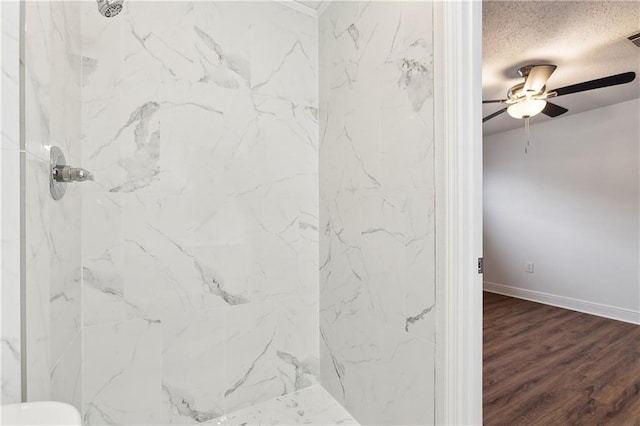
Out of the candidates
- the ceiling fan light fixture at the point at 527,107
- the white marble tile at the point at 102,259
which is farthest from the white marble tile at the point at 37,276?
the ceiling fan light fixture at the point at 527,107

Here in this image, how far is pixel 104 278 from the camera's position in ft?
4.29

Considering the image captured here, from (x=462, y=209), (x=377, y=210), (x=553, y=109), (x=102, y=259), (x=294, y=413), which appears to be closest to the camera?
(x=462, y=209)

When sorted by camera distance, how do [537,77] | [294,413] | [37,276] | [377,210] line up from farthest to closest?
1. [537,77]
2. [294,413]
3. [377,210]
4. [37,276]

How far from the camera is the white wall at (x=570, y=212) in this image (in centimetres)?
349

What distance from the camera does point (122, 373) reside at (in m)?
1.34

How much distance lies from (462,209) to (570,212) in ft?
12.7

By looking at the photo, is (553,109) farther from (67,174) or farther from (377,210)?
(67,174)

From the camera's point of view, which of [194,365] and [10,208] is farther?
[194,365]

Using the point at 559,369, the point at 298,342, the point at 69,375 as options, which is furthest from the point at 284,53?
the point at 559,369

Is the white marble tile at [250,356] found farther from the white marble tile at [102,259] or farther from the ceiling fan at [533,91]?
the ceiling fan at [533,91]

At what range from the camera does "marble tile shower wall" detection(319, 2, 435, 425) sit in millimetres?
1189

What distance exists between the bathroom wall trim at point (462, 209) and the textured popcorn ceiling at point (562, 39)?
1.22 meters

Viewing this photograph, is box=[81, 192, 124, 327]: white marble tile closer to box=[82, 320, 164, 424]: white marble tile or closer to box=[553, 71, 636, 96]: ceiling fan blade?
box=[82, 320, 164, 424]: white marble tile

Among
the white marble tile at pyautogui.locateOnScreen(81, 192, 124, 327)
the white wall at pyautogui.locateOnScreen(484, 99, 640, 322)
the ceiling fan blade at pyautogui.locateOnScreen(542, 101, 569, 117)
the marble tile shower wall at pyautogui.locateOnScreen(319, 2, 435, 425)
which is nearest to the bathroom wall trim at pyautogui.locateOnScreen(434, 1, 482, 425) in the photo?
the marble tile shower wall at pyautogui.locateOnScreen(319, 2, 435, 425)
